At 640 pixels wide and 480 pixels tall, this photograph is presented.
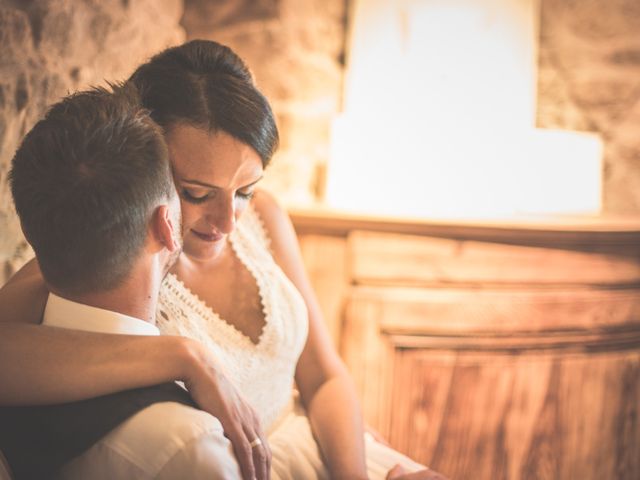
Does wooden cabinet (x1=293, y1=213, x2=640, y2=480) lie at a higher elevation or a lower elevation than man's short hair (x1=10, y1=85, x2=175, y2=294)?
lower

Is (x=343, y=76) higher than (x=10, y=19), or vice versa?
(x=343, y=76)

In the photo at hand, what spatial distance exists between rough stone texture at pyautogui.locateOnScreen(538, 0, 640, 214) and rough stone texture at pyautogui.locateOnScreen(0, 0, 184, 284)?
157cm

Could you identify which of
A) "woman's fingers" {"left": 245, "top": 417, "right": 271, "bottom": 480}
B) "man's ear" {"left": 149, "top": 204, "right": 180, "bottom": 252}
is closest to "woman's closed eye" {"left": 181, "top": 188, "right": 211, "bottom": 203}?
"man's ear" {"left": 149, "top": 204, "right": 180, "bottom": 252}

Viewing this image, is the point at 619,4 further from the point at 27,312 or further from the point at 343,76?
the point at 27,312

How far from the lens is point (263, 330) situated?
1276mm

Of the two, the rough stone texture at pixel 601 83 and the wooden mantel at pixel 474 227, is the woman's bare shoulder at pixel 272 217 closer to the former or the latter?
the wooden mantel at pixel 474 227

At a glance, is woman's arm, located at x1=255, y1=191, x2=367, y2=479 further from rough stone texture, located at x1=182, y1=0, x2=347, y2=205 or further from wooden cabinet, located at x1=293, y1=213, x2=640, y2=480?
rough stone texture, located at x1=182, y1=0, x2=347, y2=205

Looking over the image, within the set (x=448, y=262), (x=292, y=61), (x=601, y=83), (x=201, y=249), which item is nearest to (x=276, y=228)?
(x=201, y=249)

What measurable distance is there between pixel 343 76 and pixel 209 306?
1.31m

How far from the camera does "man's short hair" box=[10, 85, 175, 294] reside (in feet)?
2.59

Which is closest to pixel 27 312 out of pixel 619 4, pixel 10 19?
pixel 10 19

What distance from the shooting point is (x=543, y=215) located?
1958 millimetres

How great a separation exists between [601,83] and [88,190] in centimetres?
217

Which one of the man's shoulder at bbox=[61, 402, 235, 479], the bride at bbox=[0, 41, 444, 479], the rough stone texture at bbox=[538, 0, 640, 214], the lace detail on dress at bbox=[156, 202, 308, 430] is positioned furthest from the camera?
the rough stone texture at bbox=[538, 0, 640, 214]
